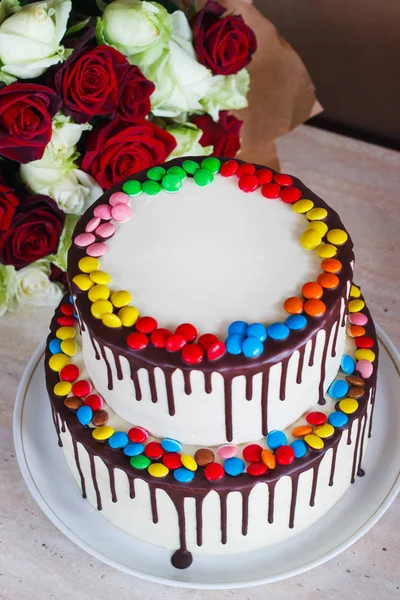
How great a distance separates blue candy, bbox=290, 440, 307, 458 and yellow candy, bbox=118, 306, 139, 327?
30cm

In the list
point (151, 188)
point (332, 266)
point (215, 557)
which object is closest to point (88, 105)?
point (151, 188)

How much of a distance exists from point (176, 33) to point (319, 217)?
568 millimetres

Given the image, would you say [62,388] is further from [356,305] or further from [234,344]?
[356,305]

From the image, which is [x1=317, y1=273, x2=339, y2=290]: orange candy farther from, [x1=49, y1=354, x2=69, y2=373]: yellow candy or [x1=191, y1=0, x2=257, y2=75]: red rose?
[x1=191, y1=0, x2=257, y2=75]: red rose

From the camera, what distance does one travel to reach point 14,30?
1273mm

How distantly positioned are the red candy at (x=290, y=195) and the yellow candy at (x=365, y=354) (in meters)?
0.27

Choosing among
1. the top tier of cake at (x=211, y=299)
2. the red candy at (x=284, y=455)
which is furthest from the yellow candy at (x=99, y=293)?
the red candy at (x=284, y=455)

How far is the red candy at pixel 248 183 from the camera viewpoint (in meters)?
1.25

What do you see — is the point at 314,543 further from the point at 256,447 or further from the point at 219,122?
the point at 219,122

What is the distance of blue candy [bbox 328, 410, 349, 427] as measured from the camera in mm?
1184

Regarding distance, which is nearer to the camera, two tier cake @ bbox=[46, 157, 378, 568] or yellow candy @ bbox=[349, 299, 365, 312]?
two tier cake @ bbox=[46, 157, 378, 568]

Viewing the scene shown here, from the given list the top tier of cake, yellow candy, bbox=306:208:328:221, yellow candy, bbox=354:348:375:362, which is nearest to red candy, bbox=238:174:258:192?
the top tier of cake

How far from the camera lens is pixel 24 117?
4.32ft

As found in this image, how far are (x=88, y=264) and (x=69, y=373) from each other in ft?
0.67
